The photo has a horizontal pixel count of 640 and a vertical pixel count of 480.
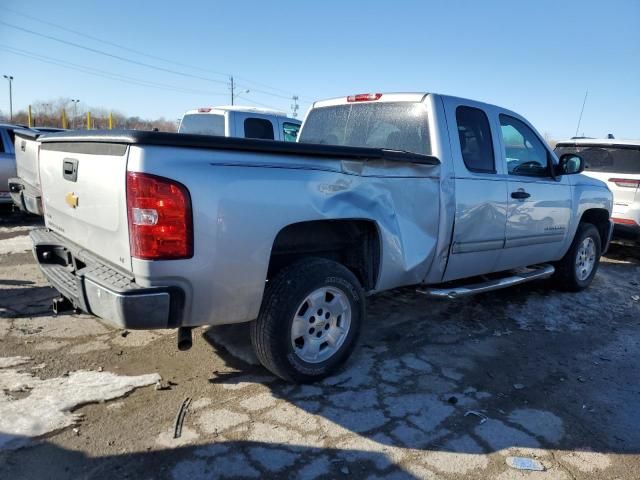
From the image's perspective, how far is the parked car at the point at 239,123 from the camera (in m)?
8.93

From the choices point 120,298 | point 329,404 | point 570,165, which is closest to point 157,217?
point 120,298

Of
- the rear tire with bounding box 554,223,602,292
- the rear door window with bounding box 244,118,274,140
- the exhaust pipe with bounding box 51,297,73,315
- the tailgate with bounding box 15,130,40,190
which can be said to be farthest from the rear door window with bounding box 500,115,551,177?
the rear door window with bounding box 244,118,274,140

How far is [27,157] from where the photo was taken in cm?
591

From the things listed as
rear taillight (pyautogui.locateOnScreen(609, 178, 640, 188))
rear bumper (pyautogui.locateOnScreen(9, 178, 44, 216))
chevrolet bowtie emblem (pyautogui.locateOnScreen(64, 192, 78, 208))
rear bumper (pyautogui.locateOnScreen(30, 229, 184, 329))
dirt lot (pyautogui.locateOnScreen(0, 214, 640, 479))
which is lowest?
dirt lot (pyautogui.locateOnScreen(0, 214, 640, 479))

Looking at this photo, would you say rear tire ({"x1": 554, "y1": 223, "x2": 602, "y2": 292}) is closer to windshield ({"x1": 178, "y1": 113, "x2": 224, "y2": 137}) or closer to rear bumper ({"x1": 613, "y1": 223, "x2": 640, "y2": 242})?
rear bumper ({"x1": 613, "y1": 223, "x2": 640, "y2": 242})

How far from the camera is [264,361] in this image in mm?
3188

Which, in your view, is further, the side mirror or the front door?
the side mirror

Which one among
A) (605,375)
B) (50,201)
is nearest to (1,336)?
(50,201)

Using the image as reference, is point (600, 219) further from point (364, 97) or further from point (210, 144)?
point (210, 144)

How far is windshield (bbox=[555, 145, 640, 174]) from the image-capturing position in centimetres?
767

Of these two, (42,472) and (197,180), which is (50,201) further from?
(42,472)

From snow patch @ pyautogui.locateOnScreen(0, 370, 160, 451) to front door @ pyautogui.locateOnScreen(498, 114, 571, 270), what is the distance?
135 inches

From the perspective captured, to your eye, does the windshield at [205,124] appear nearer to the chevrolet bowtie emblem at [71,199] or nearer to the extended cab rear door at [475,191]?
the extended cab rear door at [475,191]

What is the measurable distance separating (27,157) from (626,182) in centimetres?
836
